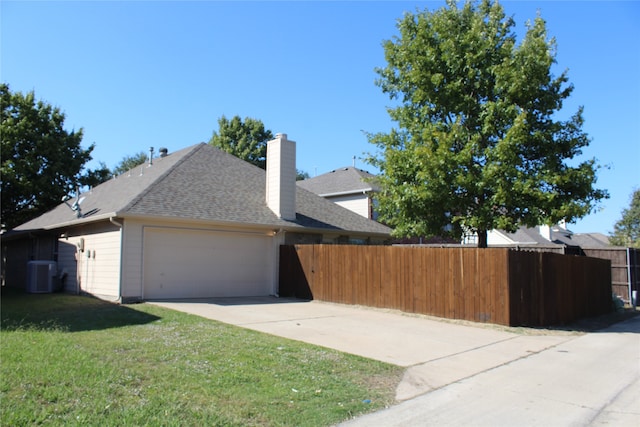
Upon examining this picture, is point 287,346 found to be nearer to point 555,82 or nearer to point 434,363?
point 434,363

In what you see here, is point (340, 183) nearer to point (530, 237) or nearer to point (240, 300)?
point (240, 300)

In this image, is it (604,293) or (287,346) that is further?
(604,293)

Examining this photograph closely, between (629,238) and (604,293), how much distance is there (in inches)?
1071

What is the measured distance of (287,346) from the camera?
8.20m

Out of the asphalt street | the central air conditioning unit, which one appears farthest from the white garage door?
the asphalt street

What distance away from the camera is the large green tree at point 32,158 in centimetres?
2627

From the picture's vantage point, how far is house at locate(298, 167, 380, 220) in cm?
2581

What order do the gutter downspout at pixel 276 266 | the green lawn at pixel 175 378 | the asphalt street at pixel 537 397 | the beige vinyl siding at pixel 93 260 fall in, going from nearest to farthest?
1. the green lawn at pixel 175 378
2. the asphalt street at pixel 537 397
3. the beige vinyl siding at pixel 93 260
4. the gutter downspout at pixel 276 266

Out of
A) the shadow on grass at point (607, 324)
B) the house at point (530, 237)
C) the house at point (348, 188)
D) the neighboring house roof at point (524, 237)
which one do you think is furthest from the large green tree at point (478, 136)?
the neighboring house roof at point (524, 237)

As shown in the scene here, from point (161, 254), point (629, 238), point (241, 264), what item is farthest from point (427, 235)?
point (629, 238)

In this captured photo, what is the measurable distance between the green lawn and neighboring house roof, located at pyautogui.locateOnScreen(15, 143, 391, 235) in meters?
6.17

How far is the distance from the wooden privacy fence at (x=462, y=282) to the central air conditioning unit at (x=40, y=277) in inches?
339

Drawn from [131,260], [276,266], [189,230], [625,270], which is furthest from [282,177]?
[625,270]

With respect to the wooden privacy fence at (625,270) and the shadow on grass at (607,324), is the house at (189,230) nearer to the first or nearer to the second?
the shadow on grass at (607,324)
